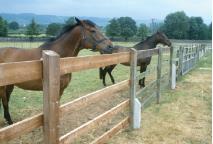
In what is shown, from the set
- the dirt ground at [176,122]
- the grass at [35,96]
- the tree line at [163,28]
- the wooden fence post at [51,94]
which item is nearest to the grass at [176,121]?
the dirt ground at [176,122]

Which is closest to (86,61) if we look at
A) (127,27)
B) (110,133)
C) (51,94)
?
(51,94)

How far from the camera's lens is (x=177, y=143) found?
16.4ft

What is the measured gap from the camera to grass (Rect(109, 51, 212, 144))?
5152mm

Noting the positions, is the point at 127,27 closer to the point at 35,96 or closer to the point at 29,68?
the point at 35,96

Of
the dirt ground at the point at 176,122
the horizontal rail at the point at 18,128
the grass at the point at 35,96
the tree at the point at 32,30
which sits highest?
the tree at the point at 32,30

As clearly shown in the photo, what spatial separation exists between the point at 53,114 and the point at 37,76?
430 millimetres

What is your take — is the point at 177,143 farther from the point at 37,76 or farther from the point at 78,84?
the point at 78,84

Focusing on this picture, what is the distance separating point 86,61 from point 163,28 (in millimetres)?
74955

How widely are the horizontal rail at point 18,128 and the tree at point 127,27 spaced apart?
253 ft

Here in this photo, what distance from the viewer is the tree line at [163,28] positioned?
225ft

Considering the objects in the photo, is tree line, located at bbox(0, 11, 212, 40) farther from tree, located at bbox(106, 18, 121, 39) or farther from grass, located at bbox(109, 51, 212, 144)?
grass, located at bbox(109, 51, 212, 144)

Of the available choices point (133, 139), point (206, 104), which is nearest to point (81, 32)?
point (133, 139)

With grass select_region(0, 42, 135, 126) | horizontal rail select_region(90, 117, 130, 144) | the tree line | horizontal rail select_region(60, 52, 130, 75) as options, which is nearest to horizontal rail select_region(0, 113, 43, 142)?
horizontal rail select_region(60, 52, 130, 75)

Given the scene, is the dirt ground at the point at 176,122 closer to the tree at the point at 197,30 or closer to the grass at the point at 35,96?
the grass at the point at 35,96
